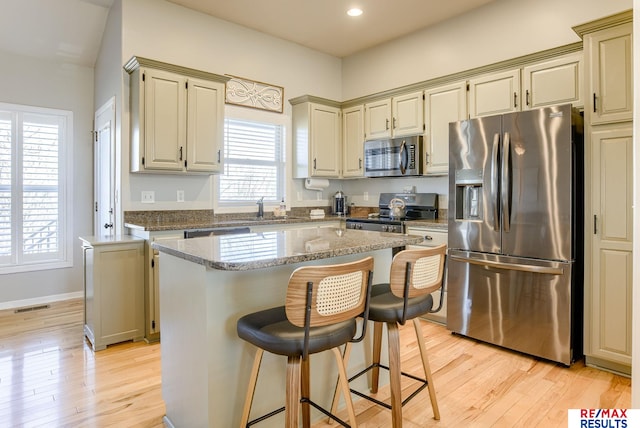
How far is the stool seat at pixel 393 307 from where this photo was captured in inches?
71.3

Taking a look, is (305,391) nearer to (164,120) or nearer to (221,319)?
(221,319)

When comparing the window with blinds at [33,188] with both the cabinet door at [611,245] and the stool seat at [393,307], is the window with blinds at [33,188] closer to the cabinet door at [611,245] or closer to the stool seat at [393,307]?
the stool seat at [393,307]

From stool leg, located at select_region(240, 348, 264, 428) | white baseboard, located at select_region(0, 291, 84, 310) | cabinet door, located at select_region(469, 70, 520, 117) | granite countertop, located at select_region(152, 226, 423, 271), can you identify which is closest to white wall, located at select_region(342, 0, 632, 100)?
cabinet door, located at select_region(469, 70, 520, 117)

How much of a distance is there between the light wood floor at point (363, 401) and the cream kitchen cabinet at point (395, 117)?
226cm

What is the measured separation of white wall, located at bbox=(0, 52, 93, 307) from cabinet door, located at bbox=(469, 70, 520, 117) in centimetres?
430

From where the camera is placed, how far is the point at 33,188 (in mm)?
4285

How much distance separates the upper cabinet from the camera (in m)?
3.43

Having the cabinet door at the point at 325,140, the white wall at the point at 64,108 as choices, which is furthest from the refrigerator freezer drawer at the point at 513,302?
the white wall at the point at 64,108

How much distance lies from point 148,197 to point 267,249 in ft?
7.98

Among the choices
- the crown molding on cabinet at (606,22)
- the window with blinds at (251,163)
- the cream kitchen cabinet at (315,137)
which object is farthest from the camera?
the cream kitchen cabinet at (315,137)

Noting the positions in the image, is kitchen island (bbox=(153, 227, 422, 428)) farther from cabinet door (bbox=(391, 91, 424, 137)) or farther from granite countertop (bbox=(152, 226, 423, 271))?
cabinet door (bbox=(391, 91, 424, 137))

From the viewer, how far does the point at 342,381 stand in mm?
1631

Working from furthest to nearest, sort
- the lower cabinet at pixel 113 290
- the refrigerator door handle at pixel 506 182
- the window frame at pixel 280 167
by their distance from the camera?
the window frame at pixel 280 167, the lower cabinet at pixel 113 290, the refrigerator door handle at pixel 506 182

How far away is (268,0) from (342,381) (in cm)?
360
